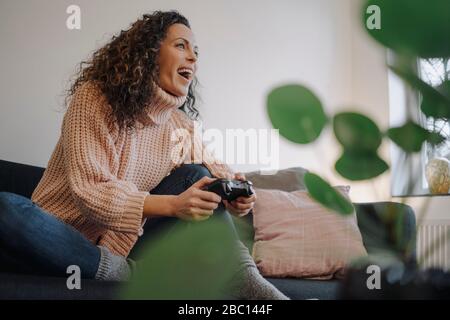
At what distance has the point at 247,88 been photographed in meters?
2.29

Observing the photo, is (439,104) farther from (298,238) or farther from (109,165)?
(298,238)

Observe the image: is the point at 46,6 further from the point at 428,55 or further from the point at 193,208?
the point at 428,55

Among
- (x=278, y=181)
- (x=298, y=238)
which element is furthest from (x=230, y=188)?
(x=278, y=181)

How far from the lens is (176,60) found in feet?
4.45

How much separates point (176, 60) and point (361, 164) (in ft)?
4.02

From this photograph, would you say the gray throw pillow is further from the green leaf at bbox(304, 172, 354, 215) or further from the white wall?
the green leaf at bbox(304, 172, 354, 215)

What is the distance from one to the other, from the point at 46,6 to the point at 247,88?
2.70ft

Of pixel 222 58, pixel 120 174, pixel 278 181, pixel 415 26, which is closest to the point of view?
pixel 415 26

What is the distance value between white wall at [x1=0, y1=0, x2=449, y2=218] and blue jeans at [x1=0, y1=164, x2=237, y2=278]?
0.82 meters

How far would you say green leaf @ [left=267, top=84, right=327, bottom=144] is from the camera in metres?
0.15
